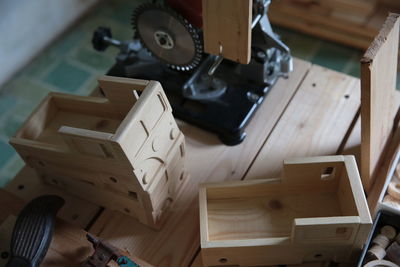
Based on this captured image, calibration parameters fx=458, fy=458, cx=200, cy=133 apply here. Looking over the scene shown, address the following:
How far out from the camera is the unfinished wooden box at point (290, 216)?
27.0 inches

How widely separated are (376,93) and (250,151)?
0.28 meters

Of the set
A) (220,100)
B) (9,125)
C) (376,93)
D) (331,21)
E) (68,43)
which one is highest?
(376,93)

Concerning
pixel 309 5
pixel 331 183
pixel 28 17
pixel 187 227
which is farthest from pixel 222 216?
pixel 28 17

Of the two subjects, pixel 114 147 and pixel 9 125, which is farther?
pixel 9 125

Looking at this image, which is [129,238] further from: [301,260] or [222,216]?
[301,260]

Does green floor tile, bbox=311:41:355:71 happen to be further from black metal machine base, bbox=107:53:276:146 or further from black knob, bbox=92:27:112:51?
black knob, bbox=92:27:112:51

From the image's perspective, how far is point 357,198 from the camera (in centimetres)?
69

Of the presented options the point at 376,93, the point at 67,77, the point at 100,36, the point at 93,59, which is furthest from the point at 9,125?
the point at 376,93

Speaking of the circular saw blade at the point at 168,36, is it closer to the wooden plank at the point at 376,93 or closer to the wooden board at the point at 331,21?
the wooden plank at the point at 376,93

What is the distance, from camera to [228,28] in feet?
2.48

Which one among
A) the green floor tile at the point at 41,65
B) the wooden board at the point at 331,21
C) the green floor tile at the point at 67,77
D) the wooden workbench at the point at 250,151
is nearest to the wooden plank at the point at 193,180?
the wooden workbench at the point at 250,151

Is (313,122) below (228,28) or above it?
below

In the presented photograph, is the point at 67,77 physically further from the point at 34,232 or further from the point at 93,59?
the point at 34,232

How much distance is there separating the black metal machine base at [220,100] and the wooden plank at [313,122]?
70mm
